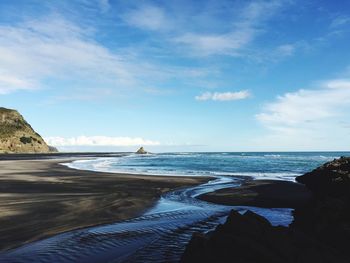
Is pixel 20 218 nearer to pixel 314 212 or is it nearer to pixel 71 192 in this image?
pixel 71 192

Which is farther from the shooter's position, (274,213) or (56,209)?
(274,213)

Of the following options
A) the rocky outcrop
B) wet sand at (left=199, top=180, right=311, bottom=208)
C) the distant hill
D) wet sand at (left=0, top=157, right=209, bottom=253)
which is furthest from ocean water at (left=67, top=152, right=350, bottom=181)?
the distant hill

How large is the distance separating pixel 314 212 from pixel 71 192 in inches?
776

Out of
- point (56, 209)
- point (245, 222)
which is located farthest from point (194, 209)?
point (245, 222)

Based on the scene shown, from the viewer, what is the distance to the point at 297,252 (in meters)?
9.65

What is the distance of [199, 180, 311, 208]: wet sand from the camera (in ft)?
82.2

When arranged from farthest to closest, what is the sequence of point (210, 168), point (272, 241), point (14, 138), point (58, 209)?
point (14, 138)
point (210, 168)
point (58, 209)
point (272, 241)

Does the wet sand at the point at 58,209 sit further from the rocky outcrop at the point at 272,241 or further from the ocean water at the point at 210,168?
the ocean water at the point at 210,168

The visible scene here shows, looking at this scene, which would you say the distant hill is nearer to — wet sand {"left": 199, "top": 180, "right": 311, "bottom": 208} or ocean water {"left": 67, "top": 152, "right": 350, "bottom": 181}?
ocean water {"left": 67, "top": 152, "right": 350, "bottom": 181}

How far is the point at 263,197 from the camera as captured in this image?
27484 mm

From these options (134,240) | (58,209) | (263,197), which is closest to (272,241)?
(134,240)

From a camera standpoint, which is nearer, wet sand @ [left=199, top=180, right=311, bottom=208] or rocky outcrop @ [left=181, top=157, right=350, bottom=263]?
rocky outcrop @ [left=181, top=157, right=350, bottom=263]

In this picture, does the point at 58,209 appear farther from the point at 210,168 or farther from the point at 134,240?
the point at 210,168

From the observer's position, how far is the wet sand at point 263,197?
25.1 m
